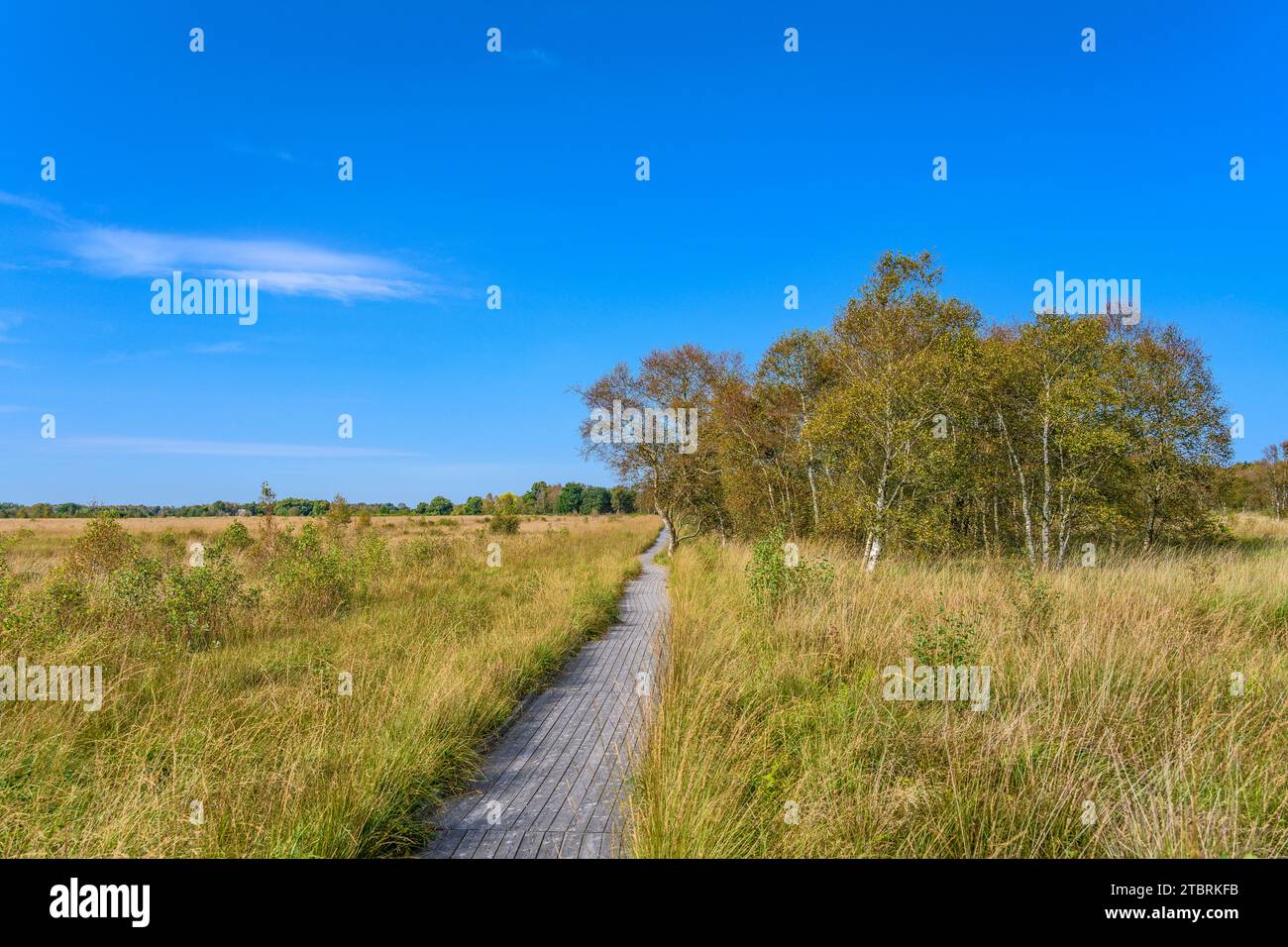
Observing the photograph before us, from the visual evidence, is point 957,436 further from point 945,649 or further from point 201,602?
point 201,602

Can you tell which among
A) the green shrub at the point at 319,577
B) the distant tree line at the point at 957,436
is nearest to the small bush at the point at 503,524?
the distant tree line at the point at 957,436

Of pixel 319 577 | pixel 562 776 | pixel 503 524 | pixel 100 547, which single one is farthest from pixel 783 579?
pixel 503 524

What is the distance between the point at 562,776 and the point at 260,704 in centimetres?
336

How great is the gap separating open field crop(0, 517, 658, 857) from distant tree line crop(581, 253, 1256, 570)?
365 inches

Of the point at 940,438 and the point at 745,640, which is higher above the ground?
the point at 940,438

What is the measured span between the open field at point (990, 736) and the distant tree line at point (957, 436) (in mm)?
6360

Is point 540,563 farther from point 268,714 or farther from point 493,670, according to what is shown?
point 268,714

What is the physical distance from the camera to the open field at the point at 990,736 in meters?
3.36

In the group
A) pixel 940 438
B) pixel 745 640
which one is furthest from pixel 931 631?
pixel 940 438

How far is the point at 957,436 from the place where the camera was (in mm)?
16688

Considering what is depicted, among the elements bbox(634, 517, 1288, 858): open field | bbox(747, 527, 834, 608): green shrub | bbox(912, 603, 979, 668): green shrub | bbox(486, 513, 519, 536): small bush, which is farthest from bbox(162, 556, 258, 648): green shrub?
bbox(486, 513, 519, 536): small bush

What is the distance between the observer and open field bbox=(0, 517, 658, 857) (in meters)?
3.59
